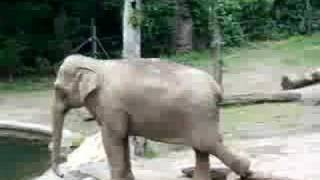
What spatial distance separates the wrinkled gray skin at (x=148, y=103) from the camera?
20.6 ft

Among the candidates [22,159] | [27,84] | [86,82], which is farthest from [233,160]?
[27,84]

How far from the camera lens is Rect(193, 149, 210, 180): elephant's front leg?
21.3 ft

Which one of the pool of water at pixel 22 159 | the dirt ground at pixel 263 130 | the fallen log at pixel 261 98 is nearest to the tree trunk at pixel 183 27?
the dirt ground at pixel 263 130

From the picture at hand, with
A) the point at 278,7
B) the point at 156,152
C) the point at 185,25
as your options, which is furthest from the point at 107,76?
the point at 278,7

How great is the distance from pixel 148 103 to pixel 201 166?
0.66 meters

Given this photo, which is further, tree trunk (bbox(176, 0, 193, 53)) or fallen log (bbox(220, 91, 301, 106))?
tree trunk (bbox(176, 0, 193, 53))

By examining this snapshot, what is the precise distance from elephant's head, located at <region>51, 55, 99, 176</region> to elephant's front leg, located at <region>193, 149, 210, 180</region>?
0.94 meters

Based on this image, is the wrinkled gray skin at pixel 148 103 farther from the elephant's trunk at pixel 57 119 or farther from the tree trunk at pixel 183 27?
the tree trunk at pixel 183 27

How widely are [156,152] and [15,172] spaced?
5.48ft

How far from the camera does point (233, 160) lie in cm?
650

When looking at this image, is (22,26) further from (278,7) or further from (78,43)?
(278,7)

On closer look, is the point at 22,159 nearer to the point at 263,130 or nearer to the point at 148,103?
the point at 263,130

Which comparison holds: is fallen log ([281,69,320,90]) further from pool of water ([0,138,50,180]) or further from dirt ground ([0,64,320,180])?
pool of water ([0,138,50,180])

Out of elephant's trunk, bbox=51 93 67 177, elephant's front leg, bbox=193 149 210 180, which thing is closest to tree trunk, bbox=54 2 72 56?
elephant's trunk, bbox=51 93 67 177
